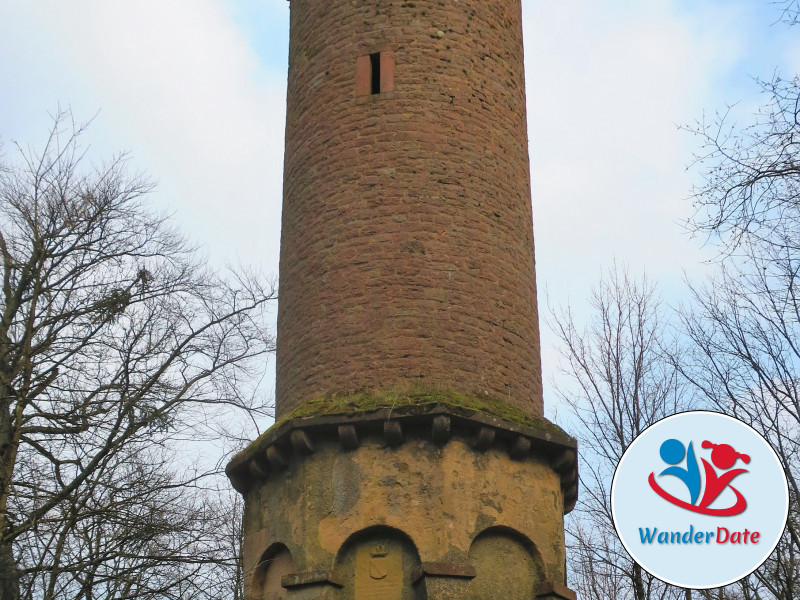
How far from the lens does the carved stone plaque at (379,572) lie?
29.8 ft

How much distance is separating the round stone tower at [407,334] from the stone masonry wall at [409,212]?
0.02m

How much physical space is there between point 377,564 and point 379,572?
8 cm

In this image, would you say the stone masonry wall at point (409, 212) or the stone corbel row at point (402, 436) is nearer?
the stone corbel row at point (402, 436)

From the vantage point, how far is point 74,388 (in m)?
12.0

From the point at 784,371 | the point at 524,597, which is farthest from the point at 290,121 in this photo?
the point at 784,371

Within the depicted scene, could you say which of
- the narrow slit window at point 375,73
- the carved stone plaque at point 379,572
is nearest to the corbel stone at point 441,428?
the carved stone plaque at point 379,572

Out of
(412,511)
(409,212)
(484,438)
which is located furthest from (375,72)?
(412,511)

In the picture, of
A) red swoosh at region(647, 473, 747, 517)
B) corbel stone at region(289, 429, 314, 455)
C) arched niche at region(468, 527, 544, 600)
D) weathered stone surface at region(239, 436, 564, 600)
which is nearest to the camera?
weathered stone surface at region(239, 436, 564, 600)

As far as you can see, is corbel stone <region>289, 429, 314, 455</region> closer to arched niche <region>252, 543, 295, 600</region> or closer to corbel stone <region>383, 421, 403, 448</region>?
corbel stone <region>383, 421, 403, 448</region>

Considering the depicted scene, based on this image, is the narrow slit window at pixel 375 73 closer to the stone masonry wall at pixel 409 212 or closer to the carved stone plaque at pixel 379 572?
the stone masonry wall at pixel 409 212

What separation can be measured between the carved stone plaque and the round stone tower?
2 centimetres

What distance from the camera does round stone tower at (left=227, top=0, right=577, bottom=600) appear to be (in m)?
9.20

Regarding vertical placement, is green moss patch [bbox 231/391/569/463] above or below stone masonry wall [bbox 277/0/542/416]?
below

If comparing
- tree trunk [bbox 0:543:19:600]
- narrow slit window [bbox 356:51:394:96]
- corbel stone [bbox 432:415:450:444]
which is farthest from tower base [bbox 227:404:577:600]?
narrow slit window [bbox 356:51:394:96]
